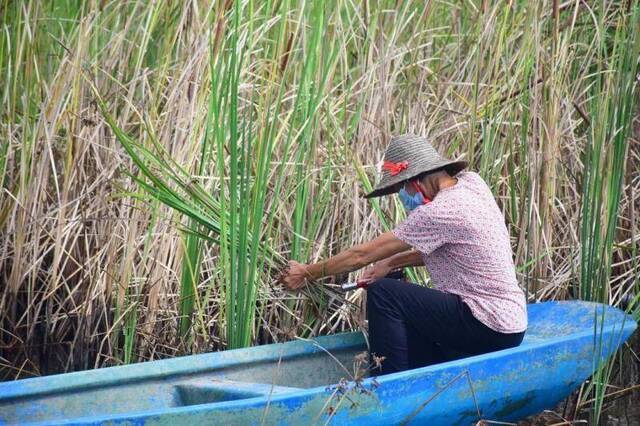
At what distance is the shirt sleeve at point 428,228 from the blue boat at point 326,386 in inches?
18.0

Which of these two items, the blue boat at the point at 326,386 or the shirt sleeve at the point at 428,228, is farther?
the shirt sleeve at the point at 428,228

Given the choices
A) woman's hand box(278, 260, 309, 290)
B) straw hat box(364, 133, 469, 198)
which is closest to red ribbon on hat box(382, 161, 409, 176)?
straw hat box(364, 133, 469, 198)

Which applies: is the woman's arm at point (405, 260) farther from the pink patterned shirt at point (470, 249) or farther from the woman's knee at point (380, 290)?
the woman's knee at point (380, 290)

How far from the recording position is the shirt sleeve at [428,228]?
14.1ft

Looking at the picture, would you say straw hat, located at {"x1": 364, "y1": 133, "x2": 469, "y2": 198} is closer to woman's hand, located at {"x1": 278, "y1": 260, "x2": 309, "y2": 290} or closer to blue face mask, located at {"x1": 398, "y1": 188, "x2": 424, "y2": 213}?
blue face mask, located at {"x1": 398, "y1": 188, "x2": 424, "y2": 213}

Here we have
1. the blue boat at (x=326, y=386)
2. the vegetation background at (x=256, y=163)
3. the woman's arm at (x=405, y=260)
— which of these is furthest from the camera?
the vegetation background at (x=256, y=163)

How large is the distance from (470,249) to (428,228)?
0.63 ft

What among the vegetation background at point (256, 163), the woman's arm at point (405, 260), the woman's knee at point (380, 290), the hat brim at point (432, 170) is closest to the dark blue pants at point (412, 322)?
the woman's knee at point (380, 290)

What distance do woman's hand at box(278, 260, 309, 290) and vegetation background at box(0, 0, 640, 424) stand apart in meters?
0.11

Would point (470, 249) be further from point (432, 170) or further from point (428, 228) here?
point (432, 170)

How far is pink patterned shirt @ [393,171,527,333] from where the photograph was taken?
432 centimetres

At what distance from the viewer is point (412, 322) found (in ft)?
14.6

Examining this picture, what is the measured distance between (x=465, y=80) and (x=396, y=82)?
380 millimetres

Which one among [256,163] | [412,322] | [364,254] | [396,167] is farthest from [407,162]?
[256,163]
